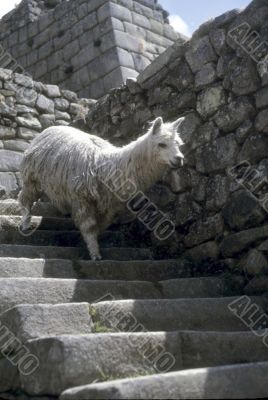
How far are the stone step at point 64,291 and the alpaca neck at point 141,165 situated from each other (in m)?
0.94

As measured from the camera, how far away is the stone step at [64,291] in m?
3.65

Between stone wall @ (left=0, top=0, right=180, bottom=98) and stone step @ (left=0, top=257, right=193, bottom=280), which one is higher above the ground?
stone wall @ (left=0, top=0, right=180, bottom=98)

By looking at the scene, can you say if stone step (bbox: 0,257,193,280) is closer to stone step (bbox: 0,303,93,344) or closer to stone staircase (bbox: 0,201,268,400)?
stone staircase (bbox: 0,201,268,400)

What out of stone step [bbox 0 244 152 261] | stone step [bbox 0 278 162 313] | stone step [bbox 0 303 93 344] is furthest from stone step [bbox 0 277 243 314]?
stone step [bbox 0 244 152 261]

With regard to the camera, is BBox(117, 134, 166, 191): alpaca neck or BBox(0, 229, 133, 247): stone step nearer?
BBox(117, 134, 166, 191): alpaca neck

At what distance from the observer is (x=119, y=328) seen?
11.7 ft

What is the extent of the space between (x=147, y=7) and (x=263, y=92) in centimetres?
626

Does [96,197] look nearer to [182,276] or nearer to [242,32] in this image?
[182,276]

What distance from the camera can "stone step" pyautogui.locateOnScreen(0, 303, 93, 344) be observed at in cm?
326

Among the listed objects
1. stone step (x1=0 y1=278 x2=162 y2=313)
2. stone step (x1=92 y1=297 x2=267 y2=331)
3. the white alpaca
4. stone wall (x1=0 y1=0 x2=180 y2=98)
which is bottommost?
stone step (x1=92 y1=297 x2=267 y2=331)

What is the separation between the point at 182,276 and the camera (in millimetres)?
4918

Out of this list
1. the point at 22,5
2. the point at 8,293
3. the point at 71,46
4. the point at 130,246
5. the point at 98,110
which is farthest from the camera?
the point at 22,5

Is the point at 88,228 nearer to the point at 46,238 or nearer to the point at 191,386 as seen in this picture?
the point at 46,238

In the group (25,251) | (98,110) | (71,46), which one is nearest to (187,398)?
(25,251)
